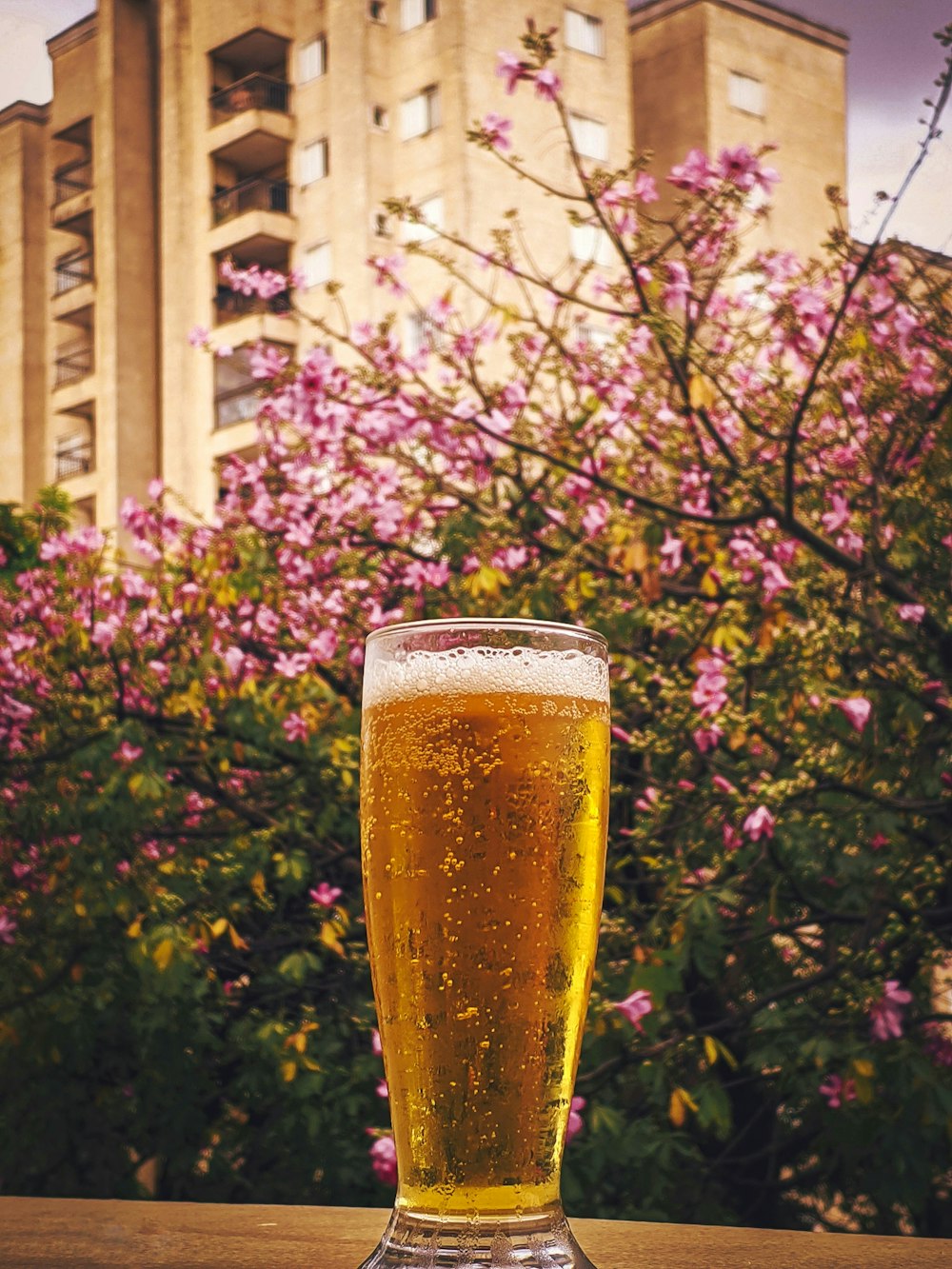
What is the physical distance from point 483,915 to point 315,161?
50.7 feet

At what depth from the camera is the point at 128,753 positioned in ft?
9.77

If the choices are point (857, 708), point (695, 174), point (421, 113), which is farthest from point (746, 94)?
point (857, 708)

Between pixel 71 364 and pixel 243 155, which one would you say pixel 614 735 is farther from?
pixel 243 155

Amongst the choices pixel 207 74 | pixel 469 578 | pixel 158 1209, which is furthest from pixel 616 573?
pixel 207 74

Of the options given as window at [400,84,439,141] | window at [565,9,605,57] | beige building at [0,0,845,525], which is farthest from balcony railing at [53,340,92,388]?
window at [565,9,605,57]

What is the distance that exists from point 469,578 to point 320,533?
658 mm

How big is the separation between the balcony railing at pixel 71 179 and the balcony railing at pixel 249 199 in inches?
50.0

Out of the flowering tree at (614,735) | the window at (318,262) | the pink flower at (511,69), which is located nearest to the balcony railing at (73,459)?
the window at (318,262)

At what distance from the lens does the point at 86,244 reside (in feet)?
52.2

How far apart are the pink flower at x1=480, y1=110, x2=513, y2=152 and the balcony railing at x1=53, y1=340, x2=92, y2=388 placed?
46.2ft

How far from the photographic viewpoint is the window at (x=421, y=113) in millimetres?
14055

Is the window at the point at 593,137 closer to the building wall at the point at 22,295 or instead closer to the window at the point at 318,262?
the window at the point at 318,262

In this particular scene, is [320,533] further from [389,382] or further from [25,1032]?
[25,1032]

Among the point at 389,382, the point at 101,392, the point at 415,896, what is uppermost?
the point at 101,392
